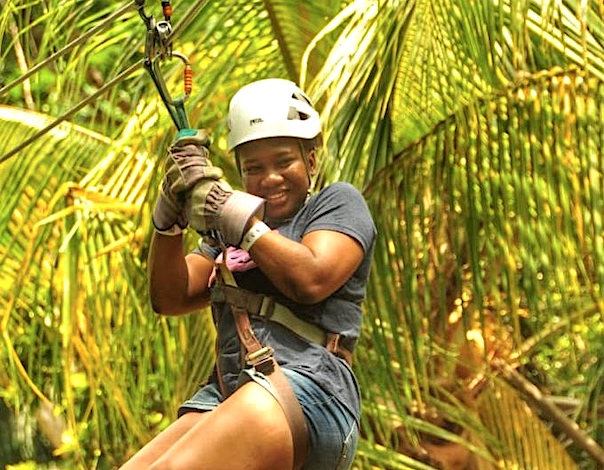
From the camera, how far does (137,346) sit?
4898mm

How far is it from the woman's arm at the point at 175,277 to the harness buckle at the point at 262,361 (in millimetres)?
342

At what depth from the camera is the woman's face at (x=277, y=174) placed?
2.65m

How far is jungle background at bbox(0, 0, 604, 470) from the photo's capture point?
425cm

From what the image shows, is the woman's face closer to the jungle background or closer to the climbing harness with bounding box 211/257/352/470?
the climbing harness with bounding box 211/257/352/470

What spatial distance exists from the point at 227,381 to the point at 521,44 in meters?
1.80

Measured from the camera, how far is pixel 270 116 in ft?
8.70

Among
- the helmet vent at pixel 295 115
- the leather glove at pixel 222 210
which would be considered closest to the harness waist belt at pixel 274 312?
the leather glove at pixel 222 210

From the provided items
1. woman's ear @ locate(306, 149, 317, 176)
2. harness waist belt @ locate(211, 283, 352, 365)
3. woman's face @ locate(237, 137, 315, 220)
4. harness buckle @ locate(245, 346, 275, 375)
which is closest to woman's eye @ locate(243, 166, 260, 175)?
woman's face @ locate(237, 137, 315, 220)

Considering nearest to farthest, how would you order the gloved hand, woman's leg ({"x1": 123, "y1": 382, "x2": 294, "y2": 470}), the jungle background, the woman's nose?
woman's leg ({"x1": 123, "y1": 382, "x2": 294, "y2": 470}) < the gloved hand < the woman's nose < the jungle background

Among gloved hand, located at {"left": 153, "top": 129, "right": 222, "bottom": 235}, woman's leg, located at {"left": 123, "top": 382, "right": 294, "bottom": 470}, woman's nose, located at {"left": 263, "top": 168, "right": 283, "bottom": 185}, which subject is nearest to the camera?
woman's leg, located at {"left": 123, "top": 382, "right": 294, "bottom": 470}

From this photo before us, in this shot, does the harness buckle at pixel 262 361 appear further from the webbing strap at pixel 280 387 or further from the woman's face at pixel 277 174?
the woman's face at pixel 277 174

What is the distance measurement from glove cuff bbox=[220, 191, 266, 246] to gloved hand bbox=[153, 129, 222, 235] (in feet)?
0.22

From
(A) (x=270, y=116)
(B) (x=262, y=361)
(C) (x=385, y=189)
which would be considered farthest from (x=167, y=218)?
(C) (x=385, y=189)

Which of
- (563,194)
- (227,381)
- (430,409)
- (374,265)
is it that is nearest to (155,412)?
(430,409)
